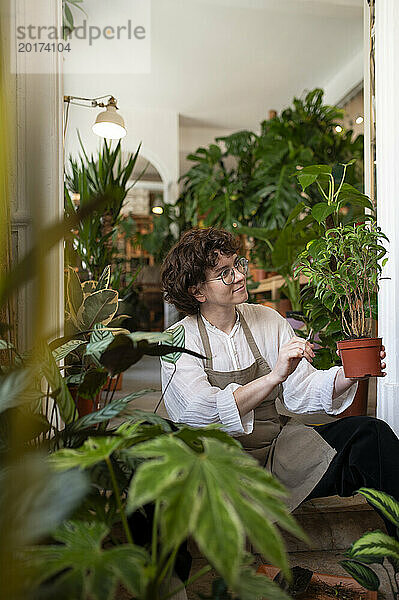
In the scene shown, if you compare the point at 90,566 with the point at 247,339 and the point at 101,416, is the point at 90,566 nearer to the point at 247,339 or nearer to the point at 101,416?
the point at 101,416

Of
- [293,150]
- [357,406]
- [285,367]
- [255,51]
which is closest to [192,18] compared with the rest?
[255,51]

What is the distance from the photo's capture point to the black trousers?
1458 mm

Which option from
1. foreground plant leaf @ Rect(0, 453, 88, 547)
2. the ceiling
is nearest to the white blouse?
foreground plant leaf @ Rect(0, 453, 88, 547)

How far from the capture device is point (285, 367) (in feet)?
4.55

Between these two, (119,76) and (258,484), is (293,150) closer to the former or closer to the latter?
(119,76)

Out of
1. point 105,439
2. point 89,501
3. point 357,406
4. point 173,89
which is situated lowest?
point 357,406

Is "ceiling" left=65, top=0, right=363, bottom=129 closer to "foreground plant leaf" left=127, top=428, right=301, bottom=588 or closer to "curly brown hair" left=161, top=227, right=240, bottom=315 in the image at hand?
"curly brown hair" left=161, top=227, right=240, bottom=315

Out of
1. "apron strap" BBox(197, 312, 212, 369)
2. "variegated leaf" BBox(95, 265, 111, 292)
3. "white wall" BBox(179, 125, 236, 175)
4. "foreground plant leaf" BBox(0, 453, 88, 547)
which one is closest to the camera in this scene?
"foreground plant leaf" BBox(0, 453, 88, 547)

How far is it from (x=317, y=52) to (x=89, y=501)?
611 centimetres

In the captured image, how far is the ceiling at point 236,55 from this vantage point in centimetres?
522

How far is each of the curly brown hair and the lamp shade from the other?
6.28 feet

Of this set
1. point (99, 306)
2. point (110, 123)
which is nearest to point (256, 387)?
point (99, 306)

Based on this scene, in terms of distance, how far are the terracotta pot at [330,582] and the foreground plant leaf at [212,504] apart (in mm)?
819

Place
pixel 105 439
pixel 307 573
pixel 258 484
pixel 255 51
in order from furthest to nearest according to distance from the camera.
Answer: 1. pixel 255 51
2. pixel 307 573
3. pixel 105 439
4. pixel 258 484
